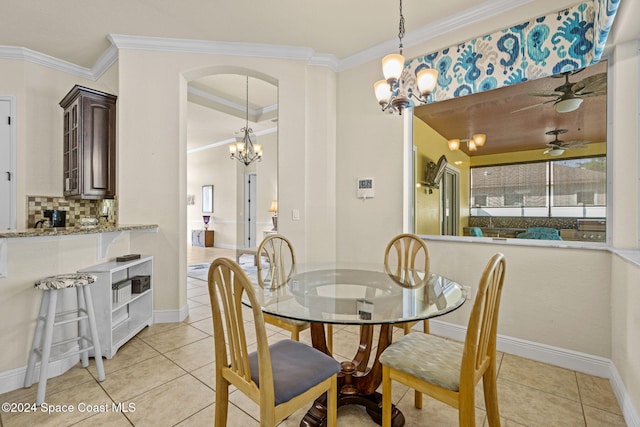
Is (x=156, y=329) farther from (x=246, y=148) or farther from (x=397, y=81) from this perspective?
(x=246, y=148)

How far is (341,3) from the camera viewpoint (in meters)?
2.59

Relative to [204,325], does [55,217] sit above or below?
above

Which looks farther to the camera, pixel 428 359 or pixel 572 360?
pixel 572 360

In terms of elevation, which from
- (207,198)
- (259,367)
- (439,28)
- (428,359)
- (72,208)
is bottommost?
(428,359)

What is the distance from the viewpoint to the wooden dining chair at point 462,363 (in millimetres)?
1177

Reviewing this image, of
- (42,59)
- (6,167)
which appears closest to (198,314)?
(6,167)

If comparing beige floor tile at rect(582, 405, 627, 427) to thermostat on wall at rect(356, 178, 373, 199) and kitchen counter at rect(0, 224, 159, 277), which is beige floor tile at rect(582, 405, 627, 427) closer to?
thermostat on wall at rect(356, 178, 373, 199)

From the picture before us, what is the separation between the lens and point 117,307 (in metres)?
2.48

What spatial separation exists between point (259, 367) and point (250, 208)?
733 cm

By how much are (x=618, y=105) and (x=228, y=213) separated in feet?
26.6

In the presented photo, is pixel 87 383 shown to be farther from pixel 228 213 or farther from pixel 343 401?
pixel 228 213

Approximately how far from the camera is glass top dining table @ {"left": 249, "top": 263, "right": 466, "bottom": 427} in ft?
4.45

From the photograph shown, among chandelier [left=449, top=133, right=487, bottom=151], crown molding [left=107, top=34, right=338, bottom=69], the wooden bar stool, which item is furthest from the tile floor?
crown molding [left=107, top=34, right=338, bottom=69]

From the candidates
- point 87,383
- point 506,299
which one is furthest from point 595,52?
point 87,383
